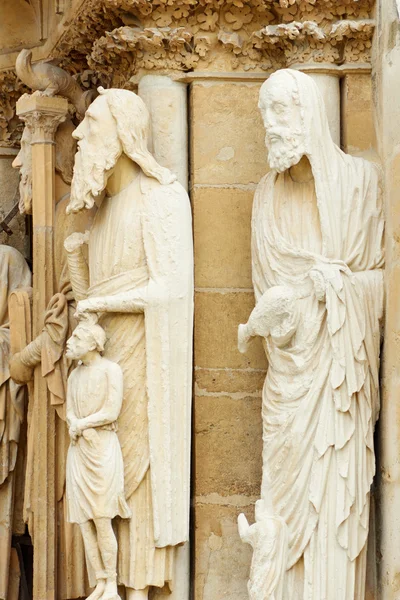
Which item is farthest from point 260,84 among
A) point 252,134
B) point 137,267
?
point 137,267

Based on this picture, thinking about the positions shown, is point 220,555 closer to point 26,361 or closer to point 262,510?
point 262,510

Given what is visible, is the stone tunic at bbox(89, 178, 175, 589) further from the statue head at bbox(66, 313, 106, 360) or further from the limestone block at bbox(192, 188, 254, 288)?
the limestone block at bbox(192, 188, 254, 288)

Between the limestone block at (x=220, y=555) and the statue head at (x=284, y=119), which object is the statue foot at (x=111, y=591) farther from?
the statue head at (x=284, y=119)

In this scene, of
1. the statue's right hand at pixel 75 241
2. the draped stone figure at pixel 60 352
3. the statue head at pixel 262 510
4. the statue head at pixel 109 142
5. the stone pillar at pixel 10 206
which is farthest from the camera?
the stone pillar at pixel 10 206

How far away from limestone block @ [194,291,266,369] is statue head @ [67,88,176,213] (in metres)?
0.54

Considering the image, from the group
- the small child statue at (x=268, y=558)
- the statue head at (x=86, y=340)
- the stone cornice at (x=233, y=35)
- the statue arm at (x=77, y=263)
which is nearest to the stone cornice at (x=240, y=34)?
the stone cornice at (x=233, y=35)

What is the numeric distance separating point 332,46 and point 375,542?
200 cm

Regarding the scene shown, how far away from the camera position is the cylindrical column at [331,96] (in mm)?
8016

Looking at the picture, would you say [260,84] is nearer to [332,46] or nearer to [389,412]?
[332,46]

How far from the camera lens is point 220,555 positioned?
8.06 metres

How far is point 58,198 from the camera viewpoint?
880 centimetres

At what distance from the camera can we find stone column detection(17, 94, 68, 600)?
861 centimetres

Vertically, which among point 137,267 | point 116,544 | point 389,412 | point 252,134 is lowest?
point 116,544

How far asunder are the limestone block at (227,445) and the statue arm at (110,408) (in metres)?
0.41
